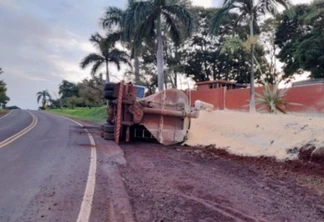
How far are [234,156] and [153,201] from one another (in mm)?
5454

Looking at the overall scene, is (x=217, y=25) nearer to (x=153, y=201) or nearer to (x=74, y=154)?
(x=74, y=154)

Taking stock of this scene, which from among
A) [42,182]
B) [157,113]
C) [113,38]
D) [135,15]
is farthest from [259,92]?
[113,38]

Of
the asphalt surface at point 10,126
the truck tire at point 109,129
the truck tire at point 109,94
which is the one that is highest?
the truck tire at point 109,94

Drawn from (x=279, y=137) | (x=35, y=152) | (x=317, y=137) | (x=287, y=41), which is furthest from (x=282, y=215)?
(x=287, y=41)

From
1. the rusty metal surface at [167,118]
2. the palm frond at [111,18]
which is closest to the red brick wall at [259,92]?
the rusty metal surface at [167,118]

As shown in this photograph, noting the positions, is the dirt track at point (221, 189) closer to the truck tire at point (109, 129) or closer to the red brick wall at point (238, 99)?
the truck tire at point (109, 129)

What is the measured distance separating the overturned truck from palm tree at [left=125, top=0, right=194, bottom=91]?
12.3 metres

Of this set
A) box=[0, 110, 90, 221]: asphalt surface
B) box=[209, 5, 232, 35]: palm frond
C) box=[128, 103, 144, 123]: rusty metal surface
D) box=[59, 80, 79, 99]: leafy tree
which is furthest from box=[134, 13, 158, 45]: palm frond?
box=[59, 80, 79, 99]: leafy tree

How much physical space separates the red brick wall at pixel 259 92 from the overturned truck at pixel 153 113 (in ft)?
22.3

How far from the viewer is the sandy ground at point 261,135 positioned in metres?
9.41

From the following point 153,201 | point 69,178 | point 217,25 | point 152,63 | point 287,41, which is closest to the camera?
Answer: point 153,201

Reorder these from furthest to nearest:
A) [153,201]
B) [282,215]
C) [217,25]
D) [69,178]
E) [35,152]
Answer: [217,25], [35,152], [69,178], [153,201], [282,215]

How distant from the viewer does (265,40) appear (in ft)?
140

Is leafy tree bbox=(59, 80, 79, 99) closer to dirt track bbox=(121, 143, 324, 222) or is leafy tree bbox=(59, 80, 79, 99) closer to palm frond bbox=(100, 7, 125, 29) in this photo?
palm frond bbox=(100, 7, 125, 29)
